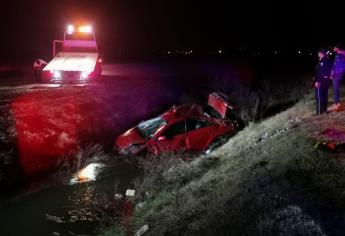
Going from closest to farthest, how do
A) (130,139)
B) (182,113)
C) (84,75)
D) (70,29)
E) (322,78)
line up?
(322,78) → (130,139) → (182,113) → (84,75) → (70,29)

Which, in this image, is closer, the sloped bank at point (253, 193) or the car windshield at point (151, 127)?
the sloped bank at point (253, 193)

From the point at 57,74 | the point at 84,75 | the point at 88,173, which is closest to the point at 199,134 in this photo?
the point at 88,173

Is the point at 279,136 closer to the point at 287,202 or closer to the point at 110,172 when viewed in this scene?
the point at 287,202

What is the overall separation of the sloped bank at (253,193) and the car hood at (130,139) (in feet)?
4.96

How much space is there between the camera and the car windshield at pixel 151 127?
10.6 metres

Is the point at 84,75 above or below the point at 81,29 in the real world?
below

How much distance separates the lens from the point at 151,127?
10852 mm

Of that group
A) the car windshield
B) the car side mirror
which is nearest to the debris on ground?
the car side mirror

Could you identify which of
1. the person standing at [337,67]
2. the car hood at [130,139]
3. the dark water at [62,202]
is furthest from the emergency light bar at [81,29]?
the person standing at [337,67]

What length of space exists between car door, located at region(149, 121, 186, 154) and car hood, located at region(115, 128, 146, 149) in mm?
362

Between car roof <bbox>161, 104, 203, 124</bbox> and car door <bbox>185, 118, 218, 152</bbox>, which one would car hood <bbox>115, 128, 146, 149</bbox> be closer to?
car roof <bbox>161, 104, 203, 124</bbox>

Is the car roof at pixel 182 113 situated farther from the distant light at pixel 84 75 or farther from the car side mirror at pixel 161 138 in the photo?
the distant light at pixel 84 75

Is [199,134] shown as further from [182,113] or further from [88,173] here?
[88,173]

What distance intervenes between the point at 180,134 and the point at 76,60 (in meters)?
9.03
